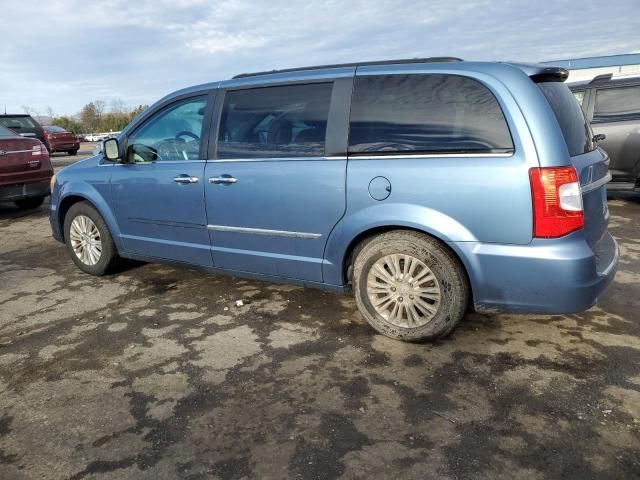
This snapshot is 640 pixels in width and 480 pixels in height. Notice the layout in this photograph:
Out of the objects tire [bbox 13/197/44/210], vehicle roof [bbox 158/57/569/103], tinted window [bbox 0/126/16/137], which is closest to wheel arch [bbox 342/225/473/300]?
vehicle roof [bbox 158/57/569/103]

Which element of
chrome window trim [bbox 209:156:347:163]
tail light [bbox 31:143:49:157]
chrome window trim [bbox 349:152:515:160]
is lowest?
chrome window trim [bbox 209:156:347:163]

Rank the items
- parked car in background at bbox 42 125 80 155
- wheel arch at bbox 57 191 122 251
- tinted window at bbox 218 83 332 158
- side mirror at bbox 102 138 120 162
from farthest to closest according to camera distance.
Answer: parked car in background at bbox 42 125 80 155 → wheel arch at bbox 57 191 122 251 → side mirror at bbox 102 138 120 162 → tinted window at bbox 218 83 332 158

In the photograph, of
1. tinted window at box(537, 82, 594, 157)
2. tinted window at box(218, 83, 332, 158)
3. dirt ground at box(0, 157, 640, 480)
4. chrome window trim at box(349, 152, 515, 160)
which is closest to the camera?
dirt ground at box(0, 157, 640, 480)

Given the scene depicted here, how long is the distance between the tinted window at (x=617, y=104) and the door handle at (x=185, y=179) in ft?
21.0

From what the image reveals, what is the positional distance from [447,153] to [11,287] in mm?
4184

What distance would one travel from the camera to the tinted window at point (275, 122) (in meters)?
3.36

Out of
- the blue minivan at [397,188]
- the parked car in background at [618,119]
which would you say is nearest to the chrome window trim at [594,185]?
the blue minivan at [397,188]

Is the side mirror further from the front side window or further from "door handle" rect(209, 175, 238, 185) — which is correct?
"door handle" rect(209, 175, 238, 185)

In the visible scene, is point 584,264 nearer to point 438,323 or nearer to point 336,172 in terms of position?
point 438,323

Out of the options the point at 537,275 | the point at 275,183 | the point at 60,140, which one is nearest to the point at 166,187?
the point at 275,183

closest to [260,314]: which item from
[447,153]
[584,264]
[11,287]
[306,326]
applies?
[306,326]

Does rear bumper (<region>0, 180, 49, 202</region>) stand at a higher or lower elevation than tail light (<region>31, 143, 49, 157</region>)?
lower

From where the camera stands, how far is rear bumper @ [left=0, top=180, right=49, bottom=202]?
7.51 metres

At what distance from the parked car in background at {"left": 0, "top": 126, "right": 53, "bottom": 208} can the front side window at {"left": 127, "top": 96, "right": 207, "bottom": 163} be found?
4327mm
